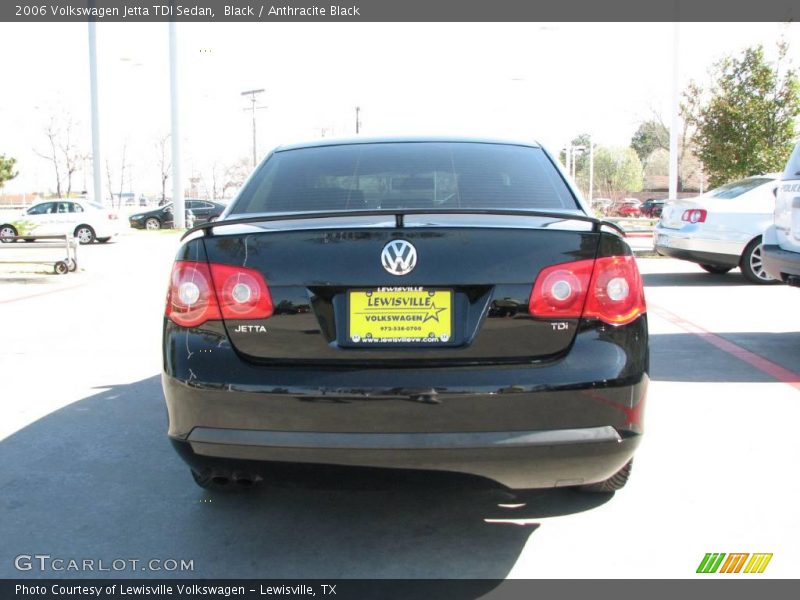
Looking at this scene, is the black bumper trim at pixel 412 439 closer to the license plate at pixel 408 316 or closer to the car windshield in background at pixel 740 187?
the license plate at pixel 408 316

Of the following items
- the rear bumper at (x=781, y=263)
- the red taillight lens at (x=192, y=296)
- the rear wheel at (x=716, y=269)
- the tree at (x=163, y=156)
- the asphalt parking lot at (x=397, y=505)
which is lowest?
the asphalt parking lot at (x=397, y=505)

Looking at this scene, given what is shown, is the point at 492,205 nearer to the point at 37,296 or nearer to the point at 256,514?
the point at 256,514

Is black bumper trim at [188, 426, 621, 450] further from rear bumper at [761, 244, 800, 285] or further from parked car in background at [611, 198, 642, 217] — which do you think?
parked car in background at [611, 198, 642, 217]

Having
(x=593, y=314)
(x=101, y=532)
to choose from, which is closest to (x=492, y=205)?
(x=593, y=314)

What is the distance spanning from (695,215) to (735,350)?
5478mm

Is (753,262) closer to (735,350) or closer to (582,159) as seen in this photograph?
(735,350)

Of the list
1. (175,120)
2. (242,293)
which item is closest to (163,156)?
(175,120)

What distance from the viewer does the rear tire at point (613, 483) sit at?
345 cm

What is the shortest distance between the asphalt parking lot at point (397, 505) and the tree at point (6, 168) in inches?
1974

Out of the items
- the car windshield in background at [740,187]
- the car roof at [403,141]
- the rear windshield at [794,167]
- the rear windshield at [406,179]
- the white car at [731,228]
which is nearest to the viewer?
the rear windshield at [406,179]

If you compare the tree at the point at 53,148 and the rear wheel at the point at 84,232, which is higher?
the tree at the point at 53,148

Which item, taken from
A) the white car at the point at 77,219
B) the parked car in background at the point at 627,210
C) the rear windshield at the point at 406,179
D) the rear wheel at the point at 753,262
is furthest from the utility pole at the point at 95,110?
the parked car in background at the point at 627,210

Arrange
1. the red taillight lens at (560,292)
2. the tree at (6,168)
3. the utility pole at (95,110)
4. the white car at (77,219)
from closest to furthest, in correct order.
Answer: the red taillight lens at (560,292), the white car at (77,219), the utility pole at (95,110), the tree at (6,168)

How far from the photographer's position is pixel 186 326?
289 centimetres
